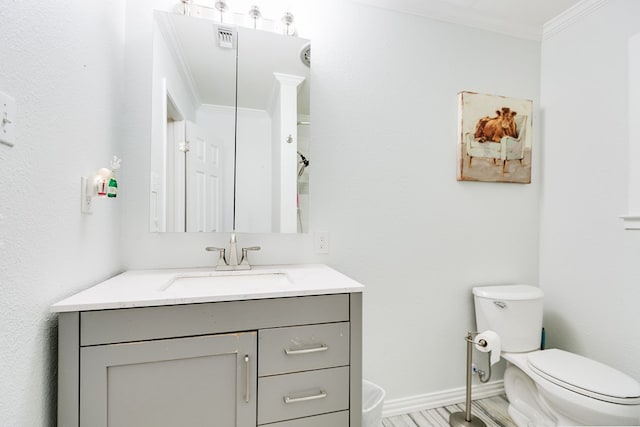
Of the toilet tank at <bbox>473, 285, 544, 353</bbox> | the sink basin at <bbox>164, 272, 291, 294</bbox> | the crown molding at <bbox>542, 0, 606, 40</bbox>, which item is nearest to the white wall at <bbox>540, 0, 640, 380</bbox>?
the crown molding at <bbox>542, 0, 606, 40</bbox>

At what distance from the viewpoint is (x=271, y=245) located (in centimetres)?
155

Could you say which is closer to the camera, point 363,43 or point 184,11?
point 184,11

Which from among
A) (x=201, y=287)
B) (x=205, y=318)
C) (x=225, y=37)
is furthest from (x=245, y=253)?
(x=225, y=37)

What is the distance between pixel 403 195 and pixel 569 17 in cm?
150

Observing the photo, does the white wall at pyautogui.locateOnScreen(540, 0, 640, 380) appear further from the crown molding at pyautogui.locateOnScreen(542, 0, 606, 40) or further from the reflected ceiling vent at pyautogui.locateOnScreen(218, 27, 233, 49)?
the reflected ceiling vent at pyautogui.locateOnScreen(218, 27, 233, 49)

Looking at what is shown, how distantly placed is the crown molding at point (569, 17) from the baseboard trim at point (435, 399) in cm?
227

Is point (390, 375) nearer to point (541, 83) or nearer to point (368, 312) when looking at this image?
point (368, 312)

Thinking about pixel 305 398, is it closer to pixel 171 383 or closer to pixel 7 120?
pixel 171 383

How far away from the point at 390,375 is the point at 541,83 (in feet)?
6.94

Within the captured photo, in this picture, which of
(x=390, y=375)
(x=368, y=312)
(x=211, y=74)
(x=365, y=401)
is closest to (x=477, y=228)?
(x=368, y=312)

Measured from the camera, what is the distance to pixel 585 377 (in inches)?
52.0

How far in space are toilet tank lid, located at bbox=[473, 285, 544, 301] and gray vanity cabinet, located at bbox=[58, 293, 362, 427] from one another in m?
1.03

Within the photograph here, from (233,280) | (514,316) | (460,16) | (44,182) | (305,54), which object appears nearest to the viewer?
(44,182)

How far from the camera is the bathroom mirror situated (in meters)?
1.41
